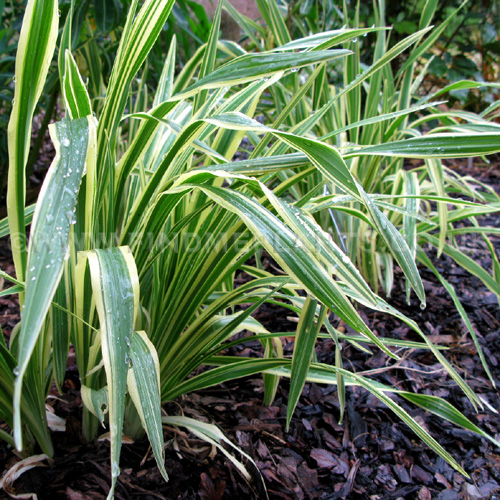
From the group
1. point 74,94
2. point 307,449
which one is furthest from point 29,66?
point 307,449

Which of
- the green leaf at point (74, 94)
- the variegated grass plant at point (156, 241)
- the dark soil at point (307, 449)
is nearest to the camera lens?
the variegated grass plant at point (156, 241)

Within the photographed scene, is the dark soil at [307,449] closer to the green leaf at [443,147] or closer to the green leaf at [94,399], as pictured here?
the green leaf at [94,399]

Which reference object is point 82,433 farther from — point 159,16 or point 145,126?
point 159,16

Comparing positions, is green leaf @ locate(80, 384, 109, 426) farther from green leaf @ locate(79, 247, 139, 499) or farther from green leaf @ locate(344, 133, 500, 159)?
green leaf @ locate(344, 133, 500, 159)

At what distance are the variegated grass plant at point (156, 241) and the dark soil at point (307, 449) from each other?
0.21 feet

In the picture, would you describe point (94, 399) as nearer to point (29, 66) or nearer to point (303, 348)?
point (303, 348)

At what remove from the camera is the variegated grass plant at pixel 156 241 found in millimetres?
434

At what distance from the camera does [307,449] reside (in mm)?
875

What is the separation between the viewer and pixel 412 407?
3.42 feet

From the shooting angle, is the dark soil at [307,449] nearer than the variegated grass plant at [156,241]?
No

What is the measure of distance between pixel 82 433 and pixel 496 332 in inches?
43.8

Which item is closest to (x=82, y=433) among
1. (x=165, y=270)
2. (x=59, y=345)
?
(x=59, y=345)

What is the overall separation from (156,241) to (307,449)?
1.68 feet

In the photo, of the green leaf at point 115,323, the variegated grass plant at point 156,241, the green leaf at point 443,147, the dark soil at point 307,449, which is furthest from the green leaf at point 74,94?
the dark soil at point 307,449
